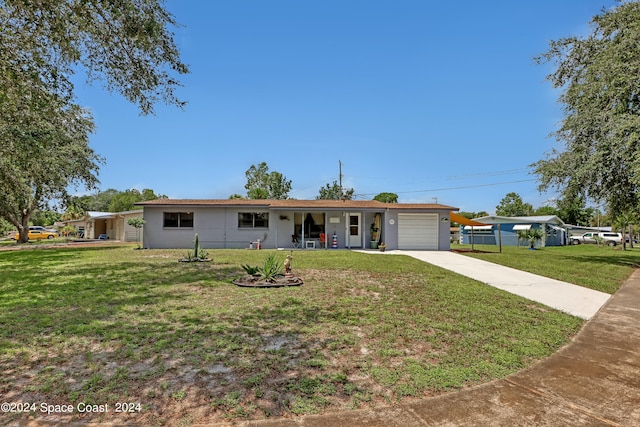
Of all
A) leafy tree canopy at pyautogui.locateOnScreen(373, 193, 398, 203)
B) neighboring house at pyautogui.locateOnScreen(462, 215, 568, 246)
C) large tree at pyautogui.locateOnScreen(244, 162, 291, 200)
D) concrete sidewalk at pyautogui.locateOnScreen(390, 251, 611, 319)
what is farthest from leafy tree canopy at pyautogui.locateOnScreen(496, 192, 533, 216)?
concrete sidewalk at pyautogui.locateOnScreen(390, 251, 611, 319)

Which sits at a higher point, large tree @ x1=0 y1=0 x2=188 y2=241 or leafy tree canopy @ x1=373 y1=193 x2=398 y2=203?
leafy tree canopy @ x1=373 y1=193 x2=398 y2=203

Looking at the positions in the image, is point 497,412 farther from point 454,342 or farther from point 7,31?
point 7,31

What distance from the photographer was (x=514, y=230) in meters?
33.0

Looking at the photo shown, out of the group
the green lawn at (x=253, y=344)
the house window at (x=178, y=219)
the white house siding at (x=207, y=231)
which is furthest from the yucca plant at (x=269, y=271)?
the house window at (x=178, y=219)

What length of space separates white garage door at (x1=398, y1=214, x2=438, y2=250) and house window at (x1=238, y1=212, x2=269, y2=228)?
25.9 feet

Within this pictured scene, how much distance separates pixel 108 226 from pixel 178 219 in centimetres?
1950

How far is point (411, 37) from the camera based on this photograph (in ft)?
39.5

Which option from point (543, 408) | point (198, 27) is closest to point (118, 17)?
point (198, 27)

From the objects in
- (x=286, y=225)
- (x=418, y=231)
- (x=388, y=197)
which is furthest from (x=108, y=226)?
(x=388, y=197)

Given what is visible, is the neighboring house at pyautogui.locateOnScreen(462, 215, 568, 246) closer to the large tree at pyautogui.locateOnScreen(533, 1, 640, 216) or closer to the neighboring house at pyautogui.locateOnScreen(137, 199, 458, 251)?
the neighboring house at pyautogui.locateOnScreen(137, 199, 458, 251)

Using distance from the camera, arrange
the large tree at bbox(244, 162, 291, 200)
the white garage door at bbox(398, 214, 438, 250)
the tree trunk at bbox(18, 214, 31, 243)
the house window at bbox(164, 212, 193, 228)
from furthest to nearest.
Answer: the large tree at bbox(244, 162, 291, 200) → the tree trunk at bbox(18, 214, 31, 243) → the white garage door at bbox(398, 214, 438, 250) → the house window at bbox(164, 212, 193, 228)

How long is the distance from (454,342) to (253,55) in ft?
35.6

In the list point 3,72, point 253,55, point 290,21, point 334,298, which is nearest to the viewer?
point 3,72

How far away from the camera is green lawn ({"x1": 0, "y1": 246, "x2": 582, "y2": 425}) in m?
2.91
